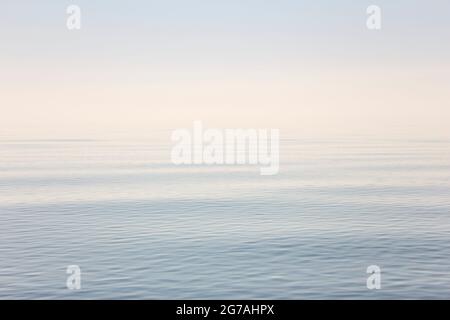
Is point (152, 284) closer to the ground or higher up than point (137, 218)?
closer to the ground

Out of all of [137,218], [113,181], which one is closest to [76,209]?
[137,218]

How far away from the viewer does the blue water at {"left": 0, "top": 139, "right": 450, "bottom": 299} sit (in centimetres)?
3381

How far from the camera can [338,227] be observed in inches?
1923

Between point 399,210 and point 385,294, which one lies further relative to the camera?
point 399,210

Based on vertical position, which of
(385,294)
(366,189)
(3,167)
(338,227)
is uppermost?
(3,167)

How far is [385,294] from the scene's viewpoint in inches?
1248

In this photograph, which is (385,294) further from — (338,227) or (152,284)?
(338,227)

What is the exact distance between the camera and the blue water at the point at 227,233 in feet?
111

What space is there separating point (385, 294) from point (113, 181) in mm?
55354

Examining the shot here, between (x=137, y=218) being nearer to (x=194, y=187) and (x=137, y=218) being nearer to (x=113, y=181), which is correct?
(x=194, y=187)

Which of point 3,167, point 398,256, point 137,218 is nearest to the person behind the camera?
point 398,256

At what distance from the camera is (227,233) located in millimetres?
48125

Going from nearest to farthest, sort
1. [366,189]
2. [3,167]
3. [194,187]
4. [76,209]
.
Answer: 1. [76,209]
2. [366,189]
3. [194,187]
4. [3,167]

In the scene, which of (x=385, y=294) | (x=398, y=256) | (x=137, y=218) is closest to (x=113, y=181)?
(x=137, y=218)
